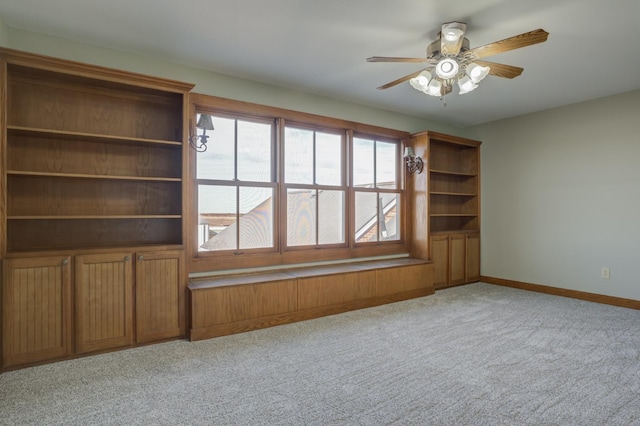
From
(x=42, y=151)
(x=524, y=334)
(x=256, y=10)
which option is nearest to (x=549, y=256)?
(x=524, y=334)

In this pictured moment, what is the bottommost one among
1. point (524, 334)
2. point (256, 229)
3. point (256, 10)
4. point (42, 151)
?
point (524, 334)

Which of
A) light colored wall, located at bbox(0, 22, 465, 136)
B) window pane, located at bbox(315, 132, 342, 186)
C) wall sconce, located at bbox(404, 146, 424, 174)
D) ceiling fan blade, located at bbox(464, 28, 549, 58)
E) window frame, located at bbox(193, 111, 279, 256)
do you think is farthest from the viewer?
wall sconce, located at bbox(404, 146, 424, 174)

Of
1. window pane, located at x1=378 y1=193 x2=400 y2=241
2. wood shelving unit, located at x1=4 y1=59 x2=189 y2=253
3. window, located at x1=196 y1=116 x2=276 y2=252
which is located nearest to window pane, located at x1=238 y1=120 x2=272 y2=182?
window, located at x1=196 y1=116 x2=276 y2=252

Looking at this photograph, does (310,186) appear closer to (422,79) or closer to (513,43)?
(422,79)

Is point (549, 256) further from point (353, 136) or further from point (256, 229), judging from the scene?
point (256, 229)

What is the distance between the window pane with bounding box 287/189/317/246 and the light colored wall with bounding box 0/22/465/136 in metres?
1.04

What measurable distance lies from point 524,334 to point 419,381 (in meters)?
1.54

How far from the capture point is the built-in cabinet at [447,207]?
4.93 m

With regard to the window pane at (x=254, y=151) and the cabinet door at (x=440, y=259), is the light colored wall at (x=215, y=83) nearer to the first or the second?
the window pane at (x=254, y=151)

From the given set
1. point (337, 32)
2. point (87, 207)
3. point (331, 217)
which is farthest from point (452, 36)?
point (87, 207)

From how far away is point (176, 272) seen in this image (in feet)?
9.93

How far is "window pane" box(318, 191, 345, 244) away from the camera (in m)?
4.27

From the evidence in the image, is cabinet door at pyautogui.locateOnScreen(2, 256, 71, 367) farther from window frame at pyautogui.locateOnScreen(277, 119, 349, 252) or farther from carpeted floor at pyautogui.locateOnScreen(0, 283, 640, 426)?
window frame at pyautogui.locateOnScreen(277, 119, 349, 252)

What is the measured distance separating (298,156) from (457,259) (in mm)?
3060
